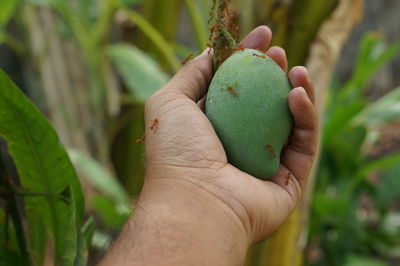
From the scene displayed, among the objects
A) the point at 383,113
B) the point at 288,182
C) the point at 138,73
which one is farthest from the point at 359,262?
the point at 288,182

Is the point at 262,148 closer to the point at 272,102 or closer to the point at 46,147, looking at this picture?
the point at 272,102

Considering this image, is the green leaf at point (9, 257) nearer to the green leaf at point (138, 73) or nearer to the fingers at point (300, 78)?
the fingers at point (300, 78)

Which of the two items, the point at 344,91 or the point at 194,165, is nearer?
→ the point at 194,165

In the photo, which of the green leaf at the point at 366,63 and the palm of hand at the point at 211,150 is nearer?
the palm of hand at the point at 211,150

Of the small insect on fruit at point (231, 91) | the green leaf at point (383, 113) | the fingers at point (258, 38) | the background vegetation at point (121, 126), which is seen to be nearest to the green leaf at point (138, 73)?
the background vegetation at point (121, 126)

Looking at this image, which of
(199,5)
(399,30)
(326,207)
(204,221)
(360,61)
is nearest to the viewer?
(204,221)

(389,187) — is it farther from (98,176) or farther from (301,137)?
(301,137)

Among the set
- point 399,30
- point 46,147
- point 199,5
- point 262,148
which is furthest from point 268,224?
point 399,30
